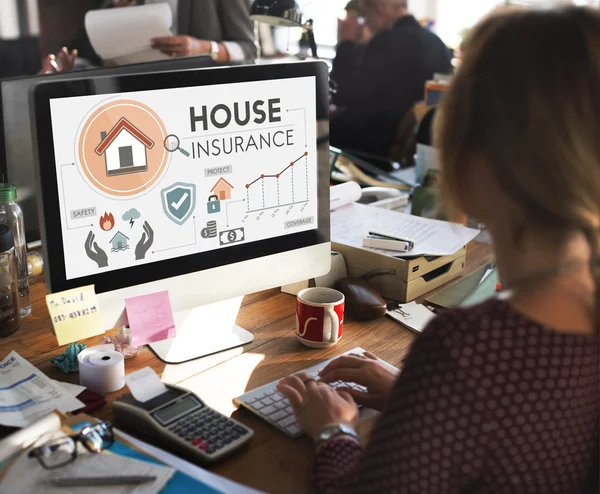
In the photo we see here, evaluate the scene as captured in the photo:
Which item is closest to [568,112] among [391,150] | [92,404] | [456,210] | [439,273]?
[456,210]

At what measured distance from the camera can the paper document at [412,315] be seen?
1.40 metres

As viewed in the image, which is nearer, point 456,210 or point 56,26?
point 456,210

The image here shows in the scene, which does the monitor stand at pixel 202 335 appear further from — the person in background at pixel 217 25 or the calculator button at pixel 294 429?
the person in background at pixel 217 25

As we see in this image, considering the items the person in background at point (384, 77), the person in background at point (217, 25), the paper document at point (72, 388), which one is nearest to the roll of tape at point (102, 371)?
the paper document at point (72, 388)

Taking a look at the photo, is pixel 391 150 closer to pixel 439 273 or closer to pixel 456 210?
pixel 439 273

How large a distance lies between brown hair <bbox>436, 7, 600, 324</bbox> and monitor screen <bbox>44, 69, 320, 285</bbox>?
1.84 ft

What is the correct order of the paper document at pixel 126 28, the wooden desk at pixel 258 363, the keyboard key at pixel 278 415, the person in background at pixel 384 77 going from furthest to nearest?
the person in background at pixel 384 77, the paper document at pixel 126 28, the keyboard key at pixel 278 415, the wooden desk at pixel 258 363

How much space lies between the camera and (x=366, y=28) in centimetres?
389

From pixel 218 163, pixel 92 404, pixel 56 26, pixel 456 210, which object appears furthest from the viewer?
pixel 56 26

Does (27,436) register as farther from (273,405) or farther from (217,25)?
(217,25)

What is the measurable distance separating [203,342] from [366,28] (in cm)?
299

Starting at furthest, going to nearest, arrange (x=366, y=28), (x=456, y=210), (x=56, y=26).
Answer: (x=366, y=28) → (x=56, y=26) → (x=456, y=210)

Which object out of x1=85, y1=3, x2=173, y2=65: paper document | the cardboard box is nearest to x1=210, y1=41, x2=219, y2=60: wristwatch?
x1=85, y1=3, x2=173, y2=65: paper document

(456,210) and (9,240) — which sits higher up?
(456,210)
